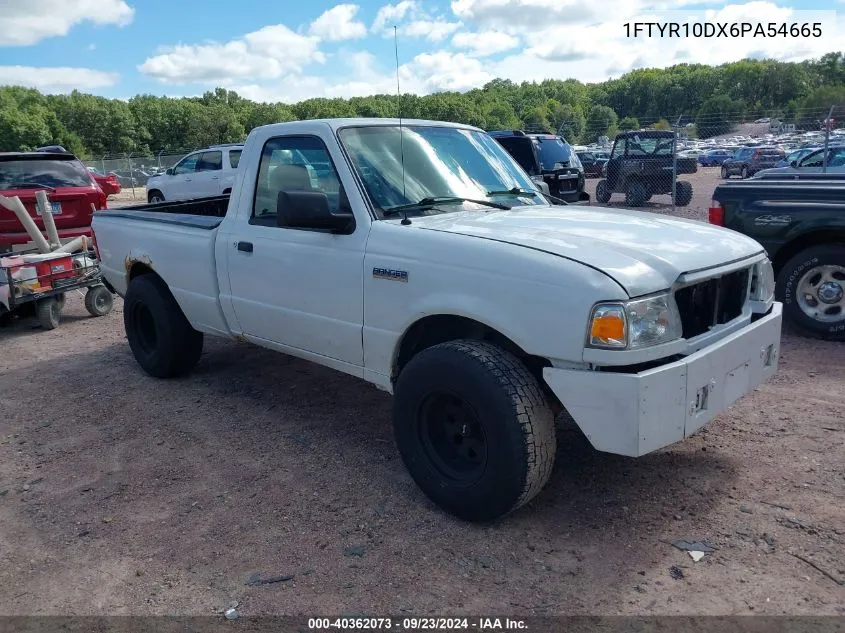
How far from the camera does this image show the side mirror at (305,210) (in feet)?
11.8

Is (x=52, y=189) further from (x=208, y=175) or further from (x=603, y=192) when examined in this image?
(x=603, y=192)

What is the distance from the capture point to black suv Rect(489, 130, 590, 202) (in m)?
15.6

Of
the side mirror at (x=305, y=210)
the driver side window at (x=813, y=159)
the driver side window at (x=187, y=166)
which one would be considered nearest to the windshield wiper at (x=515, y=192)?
the side mirror at (x=305, y=210)

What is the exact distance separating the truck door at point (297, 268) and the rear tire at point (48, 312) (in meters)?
4.05

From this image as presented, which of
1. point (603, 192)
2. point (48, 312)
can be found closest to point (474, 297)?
point (48, 312)

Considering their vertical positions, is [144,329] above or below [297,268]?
below

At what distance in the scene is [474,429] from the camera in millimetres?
3363

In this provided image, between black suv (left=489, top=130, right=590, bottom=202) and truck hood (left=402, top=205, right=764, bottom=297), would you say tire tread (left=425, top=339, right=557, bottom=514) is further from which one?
black suv (left=489, top=130, right=590, bottom=202)

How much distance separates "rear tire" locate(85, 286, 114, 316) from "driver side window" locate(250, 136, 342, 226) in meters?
4.45

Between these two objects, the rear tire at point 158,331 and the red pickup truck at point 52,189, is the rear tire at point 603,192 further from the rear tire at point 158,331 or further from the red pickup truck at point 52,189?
the rear tire at point 158,331

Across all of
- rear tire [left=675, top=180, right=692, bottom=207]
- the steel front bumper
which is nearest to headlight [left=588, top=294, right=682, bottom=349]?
the steel front bumper

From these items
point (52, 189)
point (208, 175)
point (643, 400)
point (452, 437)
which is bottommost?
point (452, 437)

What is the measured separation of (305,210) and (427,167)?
0.91 metres

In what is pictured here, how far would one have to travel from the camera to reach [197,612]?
2.86m
